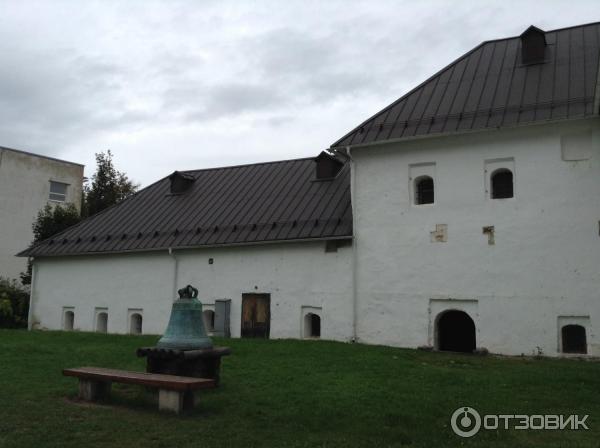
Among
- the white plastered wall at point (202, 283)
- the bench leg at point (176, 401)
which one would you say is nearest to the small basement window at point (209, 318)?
the white plastered wall at point (202, 283)

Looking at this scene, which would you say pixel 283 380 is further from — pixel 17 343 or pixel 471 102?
pixel 471 102

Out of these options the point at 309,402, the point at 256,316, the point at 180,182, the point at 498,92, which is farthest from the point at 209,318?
the point at 309,402

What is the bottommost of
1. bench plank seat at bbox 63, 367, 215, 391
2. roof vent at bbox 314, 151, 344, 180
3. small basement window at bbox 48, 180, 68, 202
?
bench plank seat at bbox 63, 367, 215, 391

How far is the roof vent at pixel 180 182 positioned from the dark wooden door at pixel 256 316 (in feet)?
26.1

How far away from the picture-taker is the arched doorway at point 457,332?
17469 millimetres

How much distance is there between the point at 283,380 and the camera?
10852mm

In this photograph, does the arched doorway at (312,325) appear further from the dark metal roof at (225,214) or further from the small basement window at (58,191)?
the small basement window at (58,191)

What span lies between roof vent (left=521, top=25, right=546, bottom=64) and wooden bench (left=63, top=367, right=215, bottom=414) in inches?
556

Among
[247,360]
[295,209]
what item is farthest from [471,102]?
[247,360]

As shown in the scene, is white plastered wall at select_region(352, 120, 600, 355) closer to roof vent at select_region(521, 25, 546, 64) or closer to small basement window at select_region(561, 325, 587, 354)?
small basement window at select_region(561, 325, 587, 354)

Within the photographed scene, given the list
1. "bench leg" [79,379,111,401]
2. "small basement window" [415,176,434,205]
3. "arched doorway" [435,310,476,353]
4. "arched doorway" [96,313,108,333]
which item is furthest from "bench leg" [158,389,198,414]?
"arched doorway" [96,313,108,333]

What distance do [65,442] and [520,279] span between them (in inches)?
479

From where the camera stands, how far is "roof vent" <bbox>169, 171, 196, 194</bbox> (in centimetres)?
2647

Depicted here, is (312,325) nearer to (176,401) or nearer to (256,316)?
(256,316)
